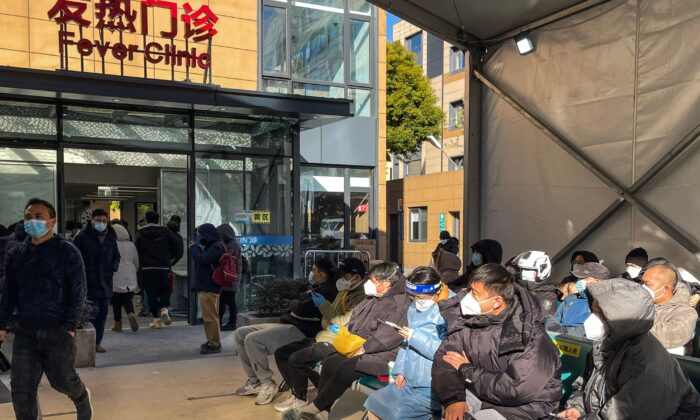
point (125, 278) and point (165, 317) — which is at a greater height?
point (125, 278)

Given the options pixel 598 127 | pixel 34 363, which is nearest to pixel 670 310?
pixel 598 127

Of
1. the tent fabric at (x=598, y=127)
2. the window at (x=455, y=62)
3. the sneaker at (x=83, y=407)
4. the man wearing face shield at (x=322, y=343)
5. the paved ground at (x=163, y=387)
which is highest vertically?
the window at (x=455, y=62)

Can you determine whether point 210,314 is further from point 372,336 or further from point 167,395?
point 372,336

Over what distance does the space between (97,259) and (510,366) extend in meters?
6.44

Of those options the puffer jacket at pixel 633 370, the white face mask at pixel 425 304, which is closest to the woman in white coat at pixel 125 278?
the white face mask at pixel 425 304

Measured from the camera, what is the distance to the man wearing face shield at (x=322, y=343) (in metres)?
5.79

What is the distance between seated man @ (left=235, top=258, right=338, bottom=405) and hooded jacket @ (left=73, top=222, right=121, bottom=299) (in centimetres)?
285

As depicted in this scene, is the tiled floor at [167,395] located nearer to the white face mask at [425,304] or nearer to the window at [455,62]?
the white face mask at [425,304]

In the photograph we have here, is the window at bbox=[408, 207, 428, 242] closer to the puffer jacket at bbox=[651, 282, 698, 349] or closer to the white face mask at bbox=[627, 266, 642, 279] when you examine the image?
the white face mask at bbox=[627, 266, 642, 279]

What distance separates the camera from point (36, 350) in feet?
15.5

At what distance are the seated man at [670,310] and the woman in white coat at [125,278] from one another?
740 cm

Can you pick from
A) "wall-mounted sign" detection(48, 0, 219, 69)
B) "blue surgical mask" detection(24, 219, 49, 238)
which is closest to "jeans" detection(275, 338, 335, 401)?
"blue surgical mask" detection(24, 219, 49, 238)

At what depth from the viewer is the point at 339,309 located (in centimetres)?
591

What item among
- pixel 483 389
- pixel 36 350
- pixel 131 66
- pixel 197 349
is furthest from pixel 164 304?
pixel 483 389
